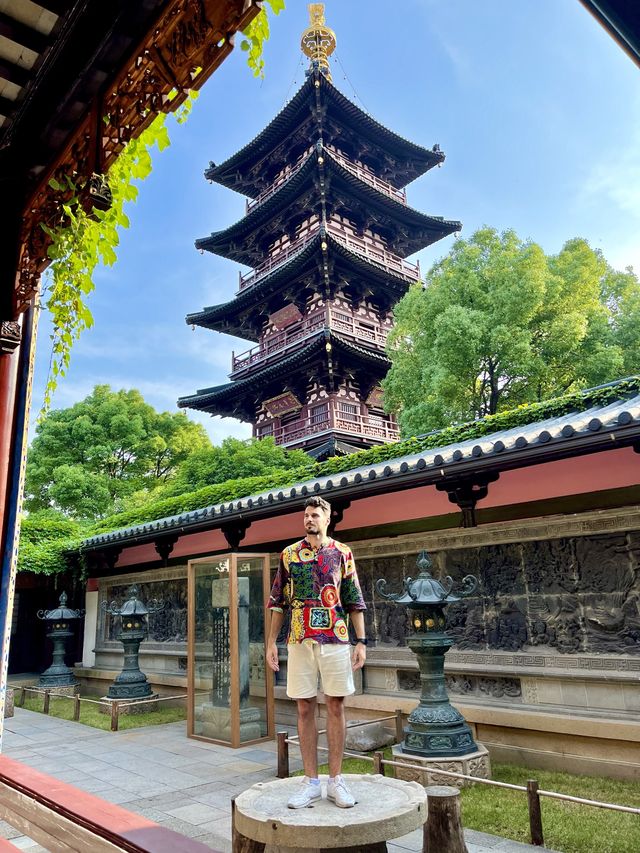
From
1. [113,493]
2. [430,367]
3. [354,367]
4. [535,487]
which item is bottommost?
[535,487]

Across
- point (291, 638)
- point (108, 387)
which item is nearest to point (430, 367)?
point (291, 638)

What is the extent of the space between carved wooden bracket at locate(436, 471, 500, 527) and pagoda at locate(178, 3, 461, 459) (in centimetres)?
1381

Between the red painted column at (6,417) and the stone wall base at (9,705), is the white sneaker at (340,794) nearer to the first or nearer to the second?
the red painted column at (6,417)

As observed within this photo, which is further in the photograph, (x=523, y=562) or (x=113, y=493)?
(x=113, y=493)

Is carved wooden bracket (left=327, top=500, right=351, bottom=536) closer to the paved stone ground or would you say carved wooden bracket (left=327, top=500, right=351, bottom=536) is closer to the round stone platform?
the paved stone ground

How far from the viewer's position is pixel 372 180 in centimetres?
2600

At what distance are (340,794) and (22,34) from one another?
155 inches

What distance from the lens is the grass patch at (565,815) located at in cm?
397

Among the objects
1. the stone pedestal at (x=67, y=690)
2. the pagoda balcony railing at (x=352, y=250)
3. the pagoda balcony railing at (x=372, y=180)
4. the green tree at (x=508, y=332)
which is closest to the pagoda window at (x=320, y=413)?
the green tree at (x=508, y=332)

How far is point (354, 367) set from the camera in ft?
74.8

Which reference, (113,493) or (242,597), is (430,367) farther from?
(113,493)

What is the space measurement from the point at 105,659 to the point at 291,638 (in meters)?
11.8

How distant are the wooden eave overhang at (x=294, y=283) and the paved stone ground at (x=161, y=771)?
1697 centimetres

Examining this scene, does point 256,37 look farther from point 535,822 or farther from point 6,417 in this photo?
point 535,822
